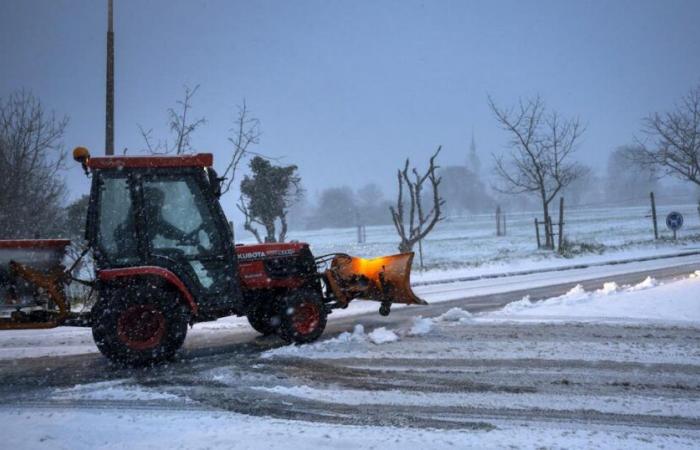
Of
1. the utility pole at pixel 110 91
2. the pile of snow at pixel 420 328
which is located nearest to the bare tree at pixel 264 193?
the utility pole at pixel 110 91

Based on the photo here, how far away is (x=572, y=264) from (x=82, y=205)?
19.4 meters

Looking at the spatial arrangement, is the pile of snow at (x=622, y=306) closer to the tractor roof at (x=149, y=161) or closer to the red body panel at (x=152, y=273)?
the red body panel at (x=152, y=273)

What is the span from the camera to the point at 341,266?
848 centimetres

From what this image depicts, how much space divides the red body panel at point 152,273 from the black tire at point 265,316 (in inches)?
48.7

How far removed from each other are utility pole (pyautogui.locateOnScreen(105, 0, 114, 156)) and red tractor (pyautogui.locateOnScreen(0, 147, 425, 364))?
5140 mm

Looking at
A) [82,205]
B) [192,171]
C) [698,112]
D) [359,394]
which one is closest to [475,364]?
[359,394]

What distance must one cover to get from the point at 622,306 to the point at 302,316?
525 centimetres

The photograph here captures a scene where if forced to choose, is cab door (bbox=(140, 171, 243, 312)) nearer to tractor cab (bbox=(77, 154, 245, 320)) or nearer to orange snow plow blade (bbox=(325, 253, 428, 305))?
tractor cab (bbox=(77, 154, 245, 320))

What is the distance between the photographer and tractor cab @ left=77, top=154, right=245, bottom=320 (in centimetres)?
635

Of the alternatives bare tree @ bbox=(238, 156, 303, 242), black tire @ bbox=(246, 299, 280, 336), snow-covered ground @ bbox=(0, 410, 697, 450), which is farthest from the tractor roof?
bare tree @ bbox=(238, 156, 303, 242)

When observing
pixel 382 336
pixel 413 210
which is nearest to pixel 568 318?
pixel 382 336

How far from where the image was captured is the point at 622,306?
902 centimetres

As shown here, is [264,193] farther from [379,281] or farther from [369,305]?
[379,281]

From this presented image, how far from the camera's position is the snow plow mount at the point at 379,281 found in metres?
8.08
